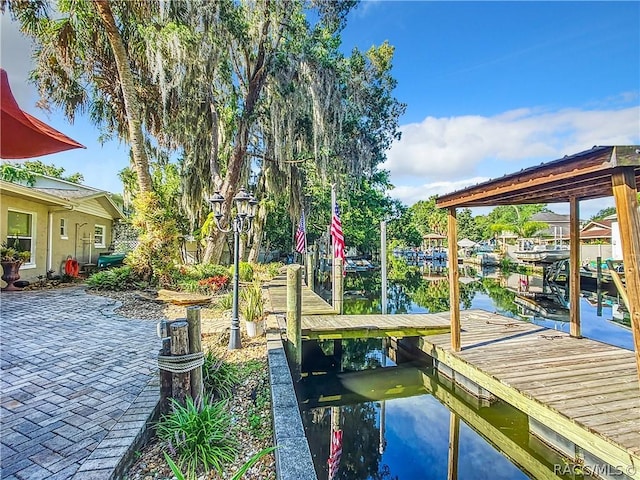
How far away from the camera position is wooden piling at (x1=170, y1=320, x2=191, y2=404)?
2.80 meters

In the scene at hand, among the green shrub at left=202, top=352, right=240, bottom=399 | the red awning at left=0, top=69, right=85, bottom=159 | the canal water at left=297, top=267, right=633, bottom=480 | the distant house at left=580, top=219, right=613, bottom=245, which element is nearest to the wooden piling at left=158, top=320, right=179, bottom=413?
the green shrub at left=202, top=352, right=240, bottom=399

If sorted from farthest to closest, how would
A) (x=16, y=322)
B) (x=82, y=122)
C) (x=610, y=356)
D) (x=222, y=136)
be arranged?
(x=222, y=136), (x=82, y=122), (x=16, y=322), (x=610, y=356)

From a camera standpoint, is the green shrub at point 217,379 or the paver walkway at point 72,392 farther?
the green shrub at point 217,379

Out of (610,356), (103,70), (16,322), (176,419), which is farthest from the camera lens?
(103,70)

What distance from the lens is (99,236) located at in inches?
559

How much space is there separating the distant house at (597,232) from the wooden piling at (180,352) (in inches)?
1523

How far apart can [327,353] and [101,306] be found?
4.99 m

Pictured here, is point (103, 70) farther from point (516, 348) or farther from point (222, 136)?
point (516, 348)

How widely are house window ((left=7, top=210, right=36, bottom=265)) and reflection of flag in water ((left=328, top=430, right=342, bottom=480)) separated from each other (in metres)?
9.97

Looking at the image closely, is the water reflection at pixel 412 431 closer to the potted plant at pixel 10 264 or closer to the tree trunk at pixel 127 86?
the tree trunk at pixel 127 86

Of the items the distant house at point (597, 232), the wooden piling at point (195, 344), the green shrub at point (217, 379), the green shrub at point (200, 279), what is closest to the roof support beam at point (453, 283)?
the green shrub at point (217, 379)

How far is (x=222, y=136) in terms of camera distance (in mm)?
12562

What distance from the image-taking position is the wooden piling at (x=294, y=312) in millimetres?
5125

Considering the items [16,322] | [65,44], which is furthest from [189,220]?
[16,322]
